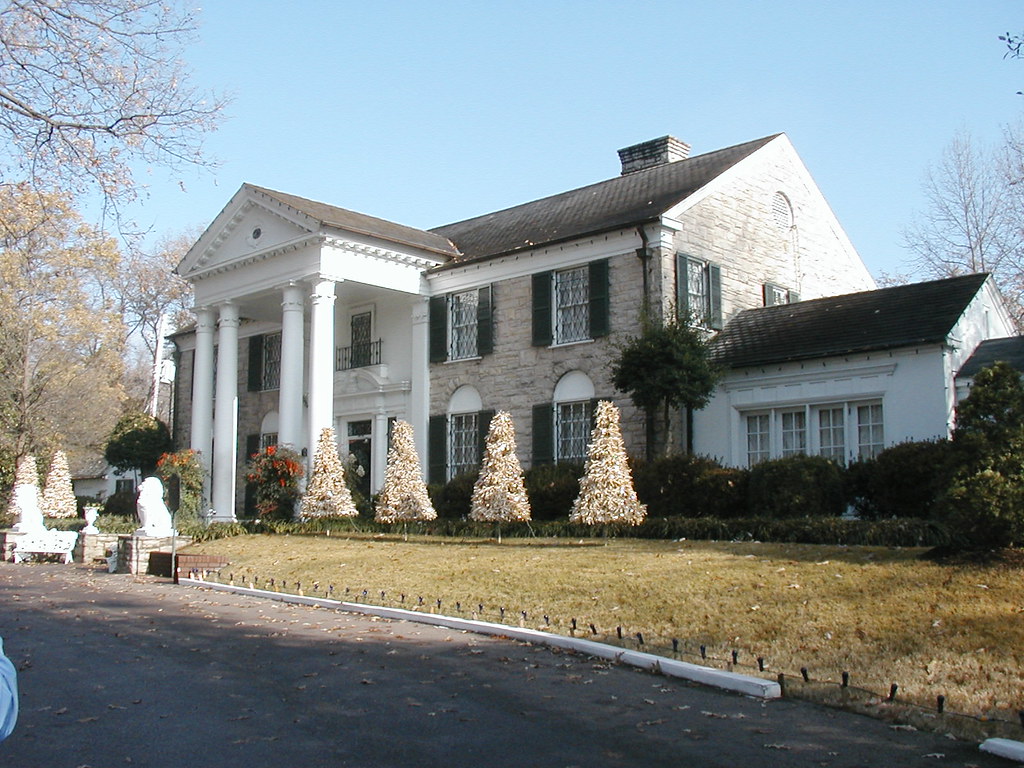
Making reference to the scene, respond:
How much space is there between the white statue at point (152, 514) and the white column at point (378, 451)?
24.5ft

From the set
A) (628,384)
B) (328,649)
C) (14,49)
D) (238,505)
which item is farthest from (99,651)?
(238,505)

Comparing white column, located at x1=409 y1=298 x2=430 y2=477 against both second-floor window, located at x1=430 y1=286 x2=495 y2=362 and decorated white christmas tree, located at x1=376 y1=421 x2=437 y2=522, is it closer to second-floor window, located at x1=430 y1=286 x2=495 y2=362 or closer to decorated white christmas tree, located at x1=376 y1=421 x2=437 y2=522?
second-floor window, located at x1=430 y1=286 x2=495 y2=362

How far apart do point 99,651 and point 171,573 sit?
7605 mm

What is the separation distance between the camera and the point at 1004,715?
660cm

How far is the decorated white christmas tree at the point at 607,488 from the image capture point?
16.5m

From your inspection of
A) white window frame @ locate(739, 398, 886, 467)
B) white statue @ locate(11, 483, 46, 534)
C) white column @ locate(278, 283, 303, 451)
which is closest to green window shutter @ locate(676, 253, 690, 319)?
white window frame @ locate(739, 398, 886, 467)

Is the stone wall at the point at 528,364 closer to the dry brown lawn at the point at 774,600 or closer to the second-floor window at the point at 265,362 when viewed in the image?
the dry brown lawn at the point at 774,600

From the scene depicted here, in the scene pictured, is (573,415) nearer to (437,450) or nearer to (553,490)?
(553,490)

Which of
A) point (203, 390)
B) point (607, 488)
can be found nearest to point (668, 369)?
point (607, 488)

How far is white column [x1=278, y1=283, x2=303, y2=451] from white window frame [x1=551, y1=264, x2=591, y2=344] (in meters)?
6.63

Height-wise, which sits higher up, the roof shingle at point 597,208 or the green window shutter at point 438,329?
the roof shingle at point 597,208

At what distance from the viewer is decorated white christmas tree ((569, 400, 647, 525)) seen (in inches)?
651

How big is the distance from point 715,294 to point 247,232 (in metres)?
12.5

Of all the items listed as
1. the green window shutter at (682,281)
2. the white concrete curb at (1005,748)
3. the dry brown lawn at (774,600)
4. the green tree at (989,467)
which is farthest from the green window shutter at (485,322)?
the white concrete curb at (1005,748)
